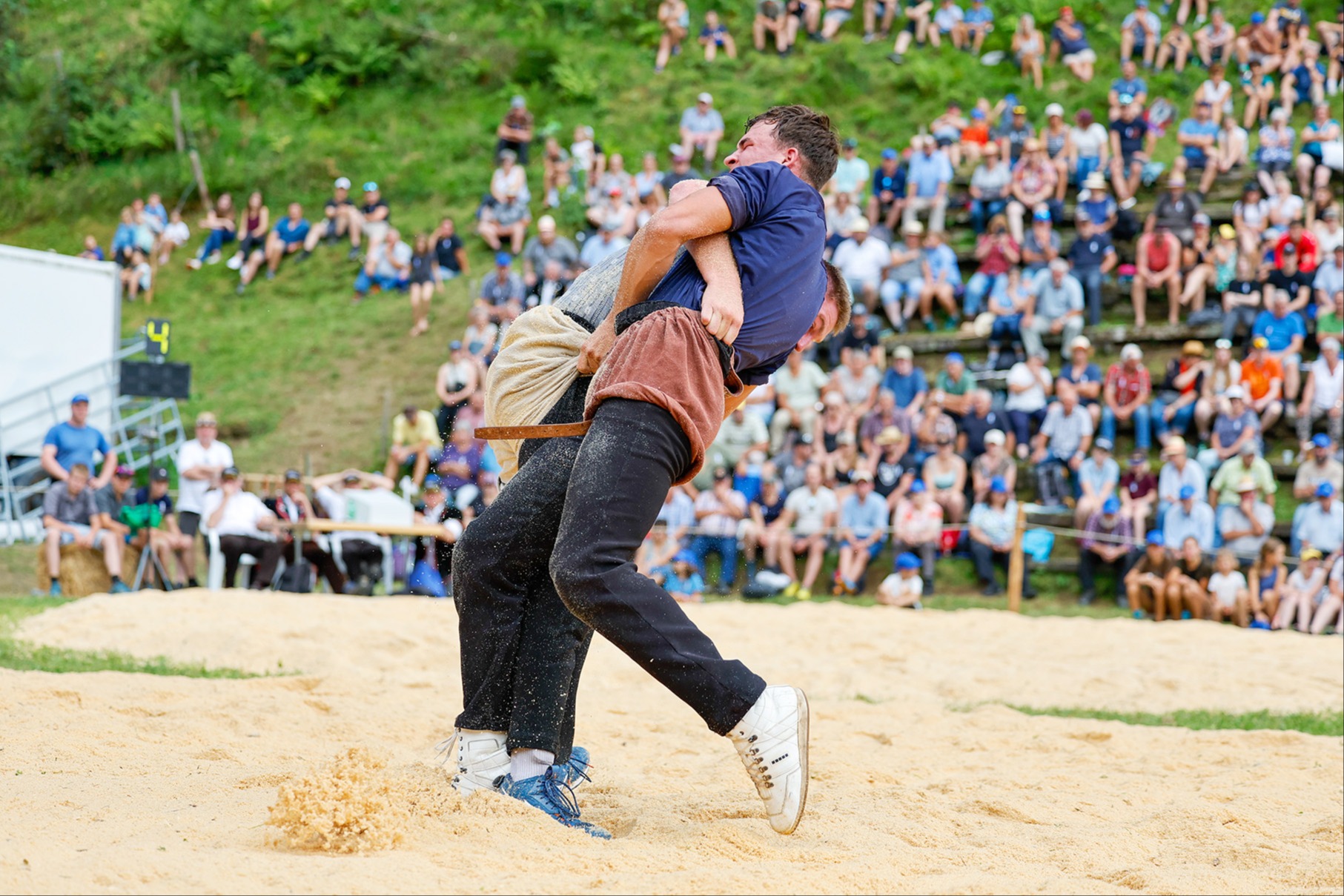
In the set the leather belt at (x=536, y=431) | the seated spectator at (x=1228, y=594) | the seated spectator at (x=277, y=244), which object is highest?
the leather belt at (x=536, y=431)

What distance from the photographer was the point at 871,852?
329 cm

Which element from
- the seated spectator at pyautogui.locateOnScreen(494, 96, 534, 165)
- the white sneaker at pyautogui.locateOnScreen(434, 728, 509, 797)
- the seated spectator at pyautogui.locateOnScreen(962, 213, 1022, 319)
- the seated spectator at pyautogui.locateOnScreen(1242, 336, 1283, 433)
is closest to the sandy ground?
the white sneaker at pyautogui.locateOnScreen(434, 728, 509, 797)

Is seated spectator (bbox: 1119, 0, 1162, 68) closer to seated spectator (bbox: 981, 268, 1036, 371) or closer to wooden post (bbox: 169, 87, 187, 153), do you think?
seated spectator (bbox: 981, 268, 1036, 371)

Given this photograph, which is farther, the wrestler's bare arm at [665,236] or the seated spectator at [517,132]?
the seated spectator at [517,132]

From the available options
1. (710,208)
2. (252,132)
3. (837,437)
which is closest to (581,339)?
(710,208)

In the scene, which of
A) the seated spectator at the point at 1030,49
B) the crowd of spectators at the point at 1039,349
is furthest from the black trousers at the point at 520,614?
the seated spectator at the point at 1030,49

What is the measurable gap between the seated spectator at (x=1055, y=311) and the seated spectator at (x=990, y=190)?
181 centimetres

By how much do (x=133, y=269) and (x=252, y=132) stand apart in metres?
4.24

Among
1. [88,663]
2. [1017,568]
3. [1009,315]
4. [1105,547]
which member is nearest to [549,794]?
[88,663]

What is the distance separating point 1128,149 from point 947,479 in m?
5.85

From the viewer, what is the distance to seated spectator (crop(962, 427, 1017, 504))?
1295cm

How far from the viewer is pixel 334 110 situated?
24297mm

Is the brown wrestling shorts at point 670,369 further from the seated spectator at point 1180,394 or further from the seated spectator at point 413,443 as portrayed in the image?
the seated spectator at point 413,443

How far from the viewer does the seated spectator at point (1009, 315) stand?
14.6 metres
